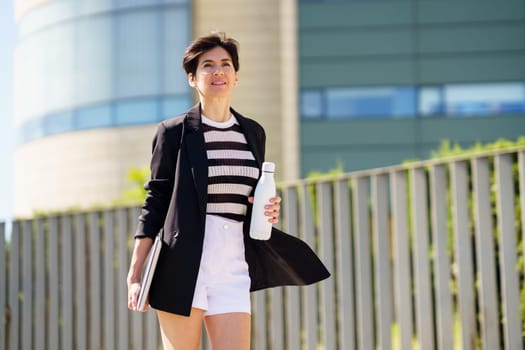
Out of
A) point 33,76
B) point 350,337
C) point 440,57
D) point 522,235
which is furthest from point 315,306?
point 33,76

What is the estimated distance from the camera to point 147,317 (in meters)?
8.31

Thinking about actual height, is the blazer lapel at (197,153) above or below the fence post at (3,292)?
above

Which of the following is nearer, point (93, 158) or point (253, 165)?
point (253, 165)

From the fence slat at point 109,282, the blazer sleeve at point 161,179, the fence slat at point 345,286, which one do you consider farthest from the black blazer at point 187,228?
the fence slat at point 109,282

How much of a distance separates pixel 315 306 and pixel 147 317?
1.63 metres

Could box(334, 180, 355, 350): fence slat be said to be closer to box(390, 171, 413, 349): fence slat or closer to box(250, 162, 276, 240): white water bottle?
box(390, 171, 413, 349): fence slat

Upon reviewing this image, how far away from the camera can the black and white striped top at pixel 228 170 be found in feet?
11.7

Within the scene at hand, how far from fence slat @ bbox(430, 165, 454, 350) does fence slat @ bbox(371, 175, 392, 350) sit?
400mm

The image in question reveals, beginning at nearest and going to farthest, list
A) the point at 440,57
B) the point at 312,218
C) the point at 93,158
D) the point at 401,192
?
1. the point at 401,192
2. the point at 312,218
3. the point at 440,57
4. the point at 93,158

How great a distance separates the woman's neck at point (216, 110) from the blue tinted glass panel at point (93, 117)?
21.3m

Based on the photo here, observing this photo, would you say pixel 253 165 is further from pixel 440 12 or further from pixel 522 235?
pixel 440 12

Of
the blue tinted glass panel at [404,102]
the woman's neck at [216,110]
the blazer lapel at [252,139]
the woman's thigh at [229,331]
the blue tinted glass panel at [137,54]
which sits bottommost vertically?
the woman's thigh at [229,331]

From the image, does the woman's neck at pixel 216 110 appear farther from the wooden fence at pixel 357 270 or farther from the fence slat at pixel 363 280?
the fence slat at pixel 363 280

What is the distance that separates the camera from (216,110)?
12.1 ft
